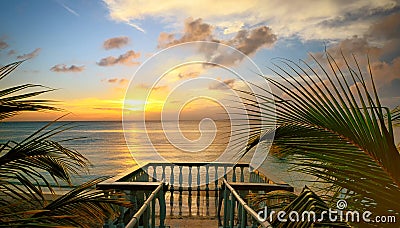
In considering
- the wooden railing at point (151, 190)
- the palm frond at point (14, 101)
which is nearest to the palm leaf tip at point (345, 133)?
the wooden railing at point (151, 190)

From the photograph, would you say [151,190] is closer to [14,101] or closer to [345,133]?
[14,101]

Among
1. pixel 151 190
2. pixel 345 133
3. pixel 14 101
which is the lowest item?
pixel 151 190

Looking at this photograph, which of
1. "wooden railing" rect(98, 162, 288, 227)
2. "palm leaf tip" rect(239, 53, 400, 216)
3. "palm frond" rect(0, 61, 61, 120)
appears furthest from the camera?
"wooden railing" rect(98, 162, 288, 227)

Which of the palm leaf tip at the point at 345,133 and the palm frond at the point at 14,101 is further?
the palm frond at the point at 14,101

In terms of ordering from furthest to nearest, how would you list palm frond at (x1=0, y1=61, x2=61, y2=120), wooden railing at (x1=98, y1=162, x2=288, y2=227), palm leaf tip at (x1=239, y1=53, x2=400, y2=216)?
wooden railing at (x1=98, y1=162, x2=288, y2=227) < palm frond at (x1=0, y1=61, x2=61, y2=120) < palm leaf tip at (x1=239, y1=53, x2=400, y2=216)

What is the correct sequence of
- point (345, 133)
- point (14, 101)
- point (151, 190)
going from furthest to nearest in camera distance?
point (151, 190), point (14, 101), point (345, 133)

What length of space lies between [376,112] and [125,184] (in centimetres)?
282

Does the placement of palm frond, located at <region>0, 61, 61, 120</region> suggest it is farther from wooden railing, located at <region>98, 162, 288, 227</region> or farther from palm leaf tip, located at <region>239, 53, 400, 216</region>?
palm leaf tip, located at <region>239, 53, 400, 216</region>

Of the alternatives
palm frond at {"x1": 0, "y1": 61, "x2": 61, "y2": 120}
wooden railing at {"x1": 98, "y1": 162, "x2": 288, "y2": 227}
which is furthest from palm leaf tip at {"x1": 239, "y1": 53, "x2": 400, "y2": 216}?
palm frond at {"x1": 0, "y1": 61, "x2": 61, "y2": 120}

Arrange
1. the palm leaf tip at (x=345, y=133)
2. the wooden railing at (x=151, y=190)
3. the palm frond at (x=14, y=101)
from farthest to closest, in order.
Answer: the wooden railing at (x=151, y=190) < the palm frond at (x=14, y=101) < the palm leaf tip at (x=345, y=133)

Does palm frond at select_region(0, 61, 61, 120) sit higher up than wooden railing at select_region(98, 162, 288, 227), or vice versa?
palm frond at select_region(0, 61, 61, 120)

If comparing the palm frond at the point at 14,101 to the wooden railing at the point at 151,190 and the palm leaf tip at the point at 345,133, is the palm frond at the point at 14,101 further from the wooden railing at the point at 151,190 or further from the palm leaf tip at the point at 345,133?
the palm leaf tip at the point at 345,133

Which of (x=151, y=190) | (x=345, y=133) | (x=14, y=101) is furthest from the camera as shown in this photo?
(x=151, y=190)

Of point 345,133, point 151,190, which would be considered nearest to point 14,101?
point 345,133
